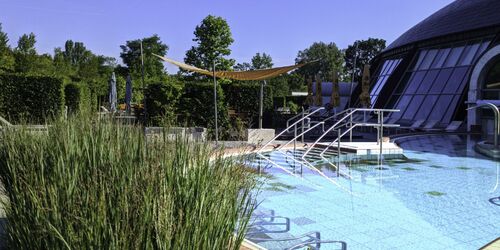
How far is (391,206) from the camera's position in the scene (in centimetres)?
755

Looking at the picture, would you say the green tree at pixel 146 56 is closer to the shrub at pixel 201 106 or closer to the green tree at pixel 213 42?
the green tree at pixel 213 42

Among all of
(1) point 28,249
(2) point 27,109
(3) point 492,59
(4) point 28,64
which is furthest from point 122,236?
(4) point 28,64

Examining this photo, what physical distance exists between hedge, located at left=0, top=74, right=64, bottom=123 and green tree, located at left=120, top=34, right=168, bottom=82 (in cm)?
2987

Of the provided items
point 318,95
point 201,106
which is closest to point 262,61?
point 318,95

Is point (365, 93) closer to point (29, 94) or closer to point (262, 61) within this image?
point (29, 94)

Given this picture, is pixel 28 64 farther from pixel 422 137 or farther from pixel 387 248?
pixel 387 248

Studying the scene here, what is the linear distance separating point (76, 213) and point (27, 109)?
A: 16.6 metres

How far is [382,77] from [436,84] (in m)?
5.82

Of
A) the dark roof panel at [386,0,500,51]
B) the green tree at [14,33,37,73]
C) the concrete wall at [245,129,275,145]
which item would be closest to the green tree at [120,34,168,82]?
the green tree at [14,33,37,73]

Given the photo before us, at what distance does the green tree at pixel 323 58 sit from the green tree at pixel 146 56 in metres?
25.0

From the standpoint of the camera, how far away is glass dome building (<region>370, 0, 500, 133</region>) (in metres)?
19.7

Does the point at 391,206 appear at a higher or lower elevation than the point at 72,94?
lower

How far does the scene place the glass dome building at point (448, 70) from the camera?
19655 mm

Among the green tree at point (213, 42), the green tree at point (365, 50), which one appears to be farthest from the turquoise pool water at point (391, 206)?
the green tree at point (365, 50)
